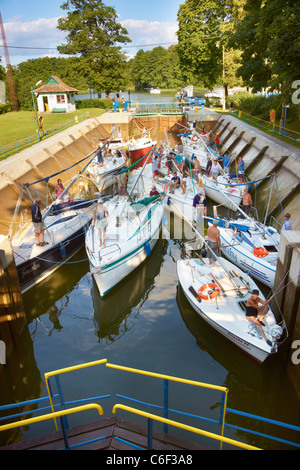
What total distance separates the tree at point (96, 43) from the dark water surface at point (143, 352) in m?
43.6

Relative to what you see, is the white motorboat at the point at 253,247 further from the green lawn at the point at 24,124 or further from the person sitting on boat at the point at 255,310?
the green lawn at the point at 24,124

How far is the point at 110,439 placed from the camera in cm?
527

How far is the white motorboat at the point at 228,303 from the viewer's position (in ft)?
27.0

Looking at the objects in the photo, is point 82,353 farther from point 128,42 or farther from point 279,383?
point 128,42

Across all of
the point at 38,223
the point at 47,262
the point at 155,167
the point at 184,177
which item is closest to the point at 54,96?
the point at 155,167

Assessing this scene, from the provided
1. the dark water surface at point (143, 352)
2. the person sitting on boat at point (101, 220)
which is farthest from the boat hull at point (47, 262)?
the person sitting on boat at point (101, 220)

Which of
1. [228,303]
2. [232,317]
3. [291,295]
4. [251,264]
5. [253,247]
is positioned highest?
[291,295]

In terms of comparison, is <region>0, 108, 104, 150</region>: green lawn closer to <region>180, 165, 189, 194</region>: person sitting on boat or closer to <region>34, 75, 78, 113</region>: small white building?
<region>34, 75, 78, 113</region>: small white building

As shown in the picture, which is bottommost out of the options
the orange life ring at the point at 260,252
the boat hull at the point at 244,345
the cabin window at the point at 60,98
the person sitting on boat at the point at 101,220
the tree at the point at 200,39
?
the boat hull at the point at 244,345

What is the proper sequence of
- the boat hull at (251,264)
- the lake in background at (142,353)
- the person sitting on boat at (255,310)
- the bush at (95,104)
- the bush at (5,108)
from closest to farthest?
the lake in background at (142,353) < the person sitting on boat at (255,310) < the boat hull at (251,264) < the bush at (5,108) < the bush at (95,104)

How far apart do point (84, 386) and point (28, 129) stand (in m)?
29.0

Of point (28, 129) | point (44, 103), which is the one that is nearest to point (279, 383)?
point (28, 129)

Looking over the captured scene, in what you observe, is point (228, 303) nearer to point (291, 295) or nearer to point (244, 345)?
point (244, 345)

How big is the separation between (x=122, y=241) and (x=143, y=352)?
467 centimetres
